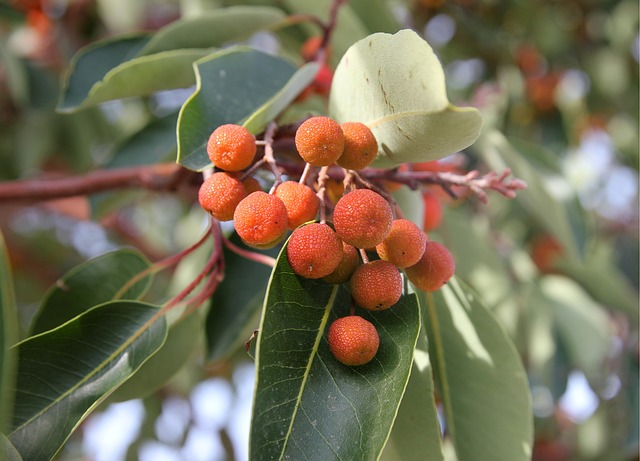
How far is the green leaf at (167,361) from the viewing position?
3.18 ft

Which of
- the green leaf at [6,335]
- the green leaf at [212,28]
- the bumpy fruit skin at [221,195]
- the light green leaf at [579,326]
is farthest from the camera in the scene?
the light green leaf at [579,326]

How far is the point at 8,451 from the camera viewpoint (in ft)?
2.18

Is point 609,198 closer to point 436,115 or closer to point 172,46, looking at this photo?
point 172,46

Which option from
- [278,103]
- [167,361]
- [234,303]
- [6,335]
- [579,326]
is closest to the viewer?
[6,335]

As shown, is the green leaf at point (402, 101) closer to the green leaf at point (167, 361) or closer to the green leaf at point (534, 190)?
the green leaf at point (167, 361)

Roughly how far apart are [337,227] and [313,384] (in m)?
0.17

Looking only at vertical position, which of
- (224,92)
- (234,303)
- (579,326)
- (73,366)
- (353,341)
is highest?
(224,92)

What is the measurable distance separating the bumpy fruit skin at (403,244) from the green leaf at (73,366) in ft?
0.99

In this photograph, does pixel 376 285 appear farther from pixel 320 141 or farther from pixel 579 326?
pixel 579 326

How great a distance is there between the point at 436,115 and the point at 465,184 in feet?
0.68

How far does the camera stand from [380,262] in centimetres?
73

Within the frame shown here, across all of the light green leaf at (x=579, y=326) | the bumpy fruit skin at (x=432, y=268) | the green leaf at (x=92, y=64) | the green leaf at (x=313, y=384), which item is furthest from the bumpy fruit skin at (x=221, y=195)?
the light green leaf at (x=579, y=326)

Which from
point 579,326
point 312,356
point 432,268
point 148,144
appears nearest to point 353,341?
point 312,356

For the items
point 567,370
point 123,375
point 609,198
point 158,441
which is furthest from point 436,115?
point 609,198
